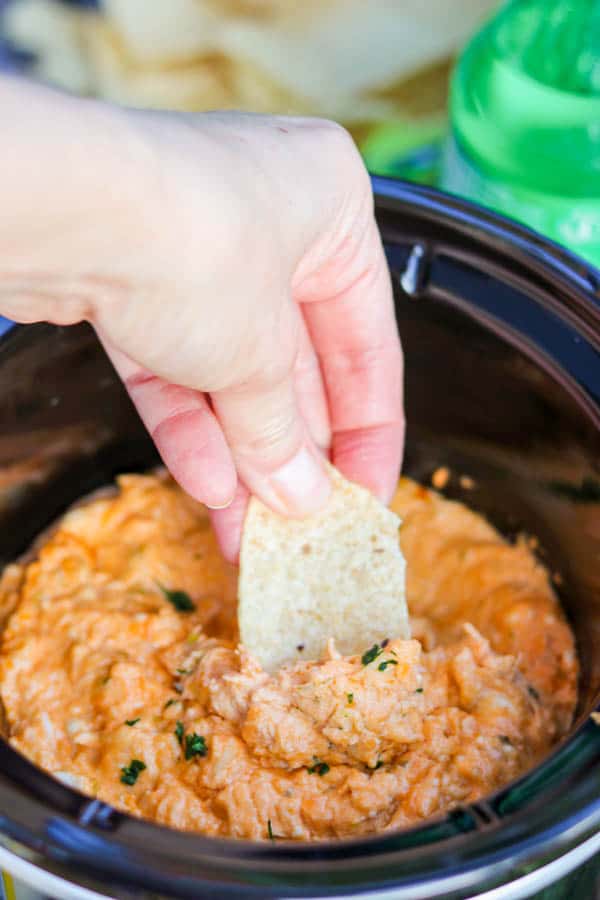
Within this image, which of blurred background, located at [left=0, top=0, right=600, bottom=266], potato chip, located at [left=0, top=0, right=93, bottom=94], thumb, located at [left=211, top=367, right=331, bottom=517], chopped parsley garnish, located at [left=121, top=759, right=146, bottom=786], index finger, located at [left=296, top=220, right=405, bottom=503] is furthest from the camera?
potato chip, located at [left=0, top=0, right=93, bottom=94]

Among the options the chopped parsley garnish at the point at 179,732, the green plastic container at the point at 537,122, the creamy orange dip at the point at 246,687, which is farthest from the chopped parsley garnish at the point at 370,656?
the green plastic container at the point at 537,122

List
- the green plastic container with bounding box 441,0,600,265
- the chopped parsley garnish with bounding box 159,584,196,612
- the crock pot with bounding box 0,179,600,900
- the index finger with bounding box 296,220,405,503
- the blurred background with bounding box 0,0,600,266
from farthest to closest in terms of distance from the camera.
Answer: the blurred background with bounding box 0,0,600,266, the green plastic container with bounding box 441,0,600,265, the chopped parsley garnish with bounding box 159,584,196,612, the index finger with bounding box 296,220,405,503, the crock pot with bounding box 0,179,600,900

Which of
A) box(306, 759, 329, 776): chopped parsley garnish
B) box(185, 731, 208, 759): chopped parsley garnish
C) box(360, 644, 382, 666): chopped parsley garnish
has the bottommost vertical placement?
box(185, 731, 208, 759): chopped parsley garnish

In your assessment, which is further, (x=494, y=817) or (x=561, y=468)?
(x=561, y=468)

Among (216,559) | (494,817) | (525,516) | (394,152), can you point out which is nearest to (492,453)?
(525,516)

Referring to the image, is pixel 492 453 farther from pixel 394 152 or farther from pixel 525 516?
pixel 394 152

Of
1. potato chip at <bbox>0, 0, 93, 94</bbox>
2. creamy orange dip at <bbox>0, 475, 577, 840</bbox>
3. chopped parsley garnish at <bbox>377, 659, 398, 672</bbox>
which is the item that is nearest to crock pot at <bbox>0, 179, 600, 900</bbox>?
creamy orange dip at <bbox>0, 475, 577, 840</bbox>

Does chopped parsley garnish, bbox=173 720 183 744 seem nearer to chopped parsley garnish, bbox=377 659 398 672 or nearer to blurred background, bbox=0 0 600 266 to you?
chopped parsley garnish, bbox=377 659 398 672
